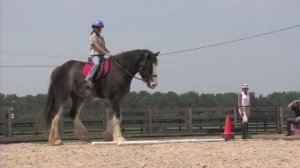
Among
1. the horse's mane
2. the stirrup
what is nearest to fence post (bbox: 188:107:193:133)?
the horse's mane

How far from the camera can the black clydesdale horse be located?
1117 centimetres

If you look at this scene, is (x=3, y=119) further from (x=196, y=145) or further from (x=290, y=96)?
(x=290, y=96)

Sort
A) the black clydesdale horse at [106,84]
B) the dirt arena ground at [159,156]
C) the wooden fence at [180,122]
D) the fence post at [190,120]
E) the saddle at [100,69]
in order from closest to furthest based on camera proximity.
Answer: the dirt arena ground at [159,156], the black clydesdale horse at [106,84], the saddle at [100,69], the wooden fence at [180,122], the fence post at [190,120]

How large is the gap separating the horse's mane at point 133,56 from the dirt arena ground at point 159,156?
2.05m

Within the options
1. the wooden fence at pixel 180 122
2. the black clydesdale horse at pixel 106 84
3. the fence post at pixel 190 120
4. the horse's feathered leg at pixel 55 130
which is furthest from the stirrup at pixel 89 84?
the fence post at pixel 190 120

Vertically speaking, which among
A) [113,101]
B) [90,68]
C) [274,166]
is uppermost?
[90,68]

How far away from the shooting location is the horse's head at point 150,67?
37.1 feet

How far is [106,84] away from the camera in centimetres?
1124

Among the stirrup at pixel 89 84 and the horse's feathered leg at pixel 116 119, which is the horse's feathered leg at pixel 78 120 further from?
the horse's feathered leg at pixel 116 119

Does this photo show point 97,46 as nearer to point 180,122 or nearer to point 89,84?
point 89,84

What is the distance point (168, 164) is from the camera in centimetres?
805

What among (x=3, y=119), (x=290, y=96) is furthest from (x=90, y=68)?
(x=290, y=96)

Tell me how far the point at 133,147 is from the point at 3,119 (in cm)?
1369

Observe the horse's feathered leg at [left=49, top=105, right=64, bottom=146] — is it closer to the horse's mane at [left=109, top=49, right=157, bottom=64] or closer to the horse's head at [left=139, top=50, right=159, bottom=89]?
the horse's mane at [left=109, top=49, right=157, bottom=64]
